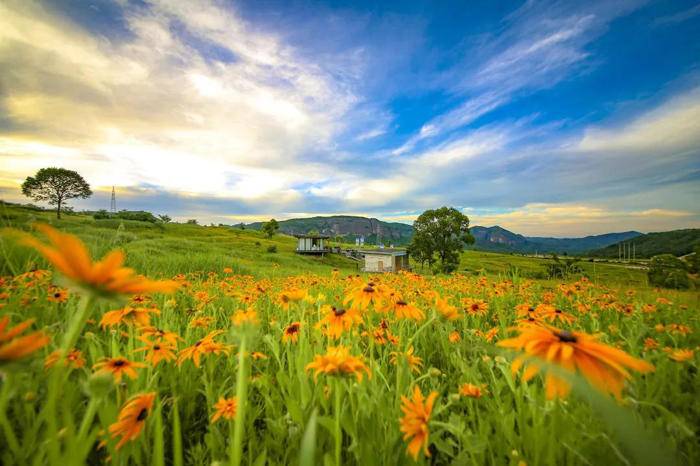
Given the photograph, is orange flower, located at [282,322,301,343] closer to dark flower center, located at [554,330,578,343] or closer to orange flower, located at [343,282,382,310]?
orange flower, located at [343,282,382,310]

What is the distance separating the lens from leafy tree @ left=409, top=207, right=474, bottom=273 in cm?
4978

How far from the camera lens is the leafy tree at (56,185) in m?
60.6

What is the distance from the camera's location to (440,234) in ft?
166

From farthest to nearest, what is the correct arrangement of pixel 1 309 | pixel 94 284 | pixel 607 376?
1. pixel 1 309
2. pixel 607 376
3. pixel 94 284

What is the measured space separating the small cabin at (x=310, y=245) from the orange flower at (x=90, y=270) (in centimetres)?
5774

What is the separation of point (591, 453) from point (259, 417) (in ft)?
5.51

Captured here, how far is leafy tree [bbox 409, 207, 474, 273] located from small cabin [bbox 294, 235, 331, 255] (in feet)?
62.6

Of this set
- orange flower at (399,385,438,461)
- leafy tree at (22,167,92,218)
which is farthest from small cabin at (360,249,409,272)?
leafy tree at (22,167,92,218)

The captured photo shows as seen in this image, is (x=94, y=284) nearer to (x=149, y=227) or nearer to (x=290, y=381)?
(x=290, y=381)

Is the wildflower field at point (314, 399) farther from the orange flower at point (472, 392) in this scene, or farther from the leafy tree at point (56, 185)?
the leafy tree at point (56, 185)

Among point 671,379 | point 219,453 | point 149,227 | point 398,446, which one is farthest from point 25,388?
point 149,227

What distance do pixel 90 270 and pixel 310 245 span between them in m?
61.2

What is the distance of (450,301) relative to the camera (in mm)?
4594

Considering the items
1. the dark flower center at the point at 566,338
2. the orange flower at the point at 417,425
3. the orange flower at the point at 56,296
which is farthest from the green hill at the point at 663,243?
the orange flower at the point at 56,296
